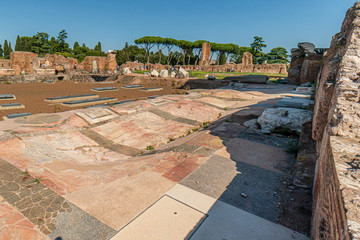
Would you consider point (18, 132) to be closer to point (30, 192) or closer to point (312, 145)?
point (30, 192)

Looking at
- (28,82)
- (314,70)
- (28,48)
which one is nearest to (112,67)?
(28,82)

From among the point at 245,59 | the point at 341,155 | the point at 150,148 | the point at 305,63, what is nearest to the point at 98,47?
the point at 245,59

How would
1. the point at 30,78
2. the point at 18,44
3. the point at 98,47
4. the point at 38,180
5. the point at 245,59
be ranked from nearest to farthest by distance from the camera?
the point at 38,180 < the point at 30,78 < the point at 245,59 < the point at 18,44 < the point at 98,47

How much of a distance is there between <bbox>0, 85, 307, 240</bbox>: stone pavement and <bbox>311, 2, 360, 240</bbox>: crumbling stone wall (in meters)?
0.83

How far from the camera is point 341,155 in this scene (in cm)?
152

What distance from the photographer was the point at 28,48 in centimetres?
4475

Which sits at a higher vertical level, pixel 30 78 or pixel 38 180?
pixel 30 78

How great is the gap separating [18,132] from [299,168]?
5830 millimetres

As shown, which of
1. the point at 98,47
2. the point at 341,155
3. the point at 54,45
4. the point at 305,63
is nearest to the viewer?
the point at 341,155

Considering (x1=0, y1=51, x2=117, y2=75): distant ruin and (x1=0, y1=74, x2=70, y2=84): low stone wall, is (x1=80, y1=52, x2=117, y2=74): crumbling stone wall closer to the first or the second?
(x1=0, y1=51, x2=117, y2=75): distant ruin

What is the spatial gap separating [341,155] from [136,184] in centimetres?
247

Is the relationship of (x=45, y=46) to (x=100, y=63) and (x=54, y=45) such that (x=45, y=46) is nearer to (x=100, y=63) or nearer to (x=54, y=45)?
(x=54, y=45)

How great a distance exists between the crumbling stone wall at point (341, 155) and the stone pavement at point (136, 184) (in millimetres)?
826

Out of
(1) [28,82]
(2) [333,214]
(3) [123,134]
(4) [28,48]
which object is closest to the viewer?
(2) [333,214]
